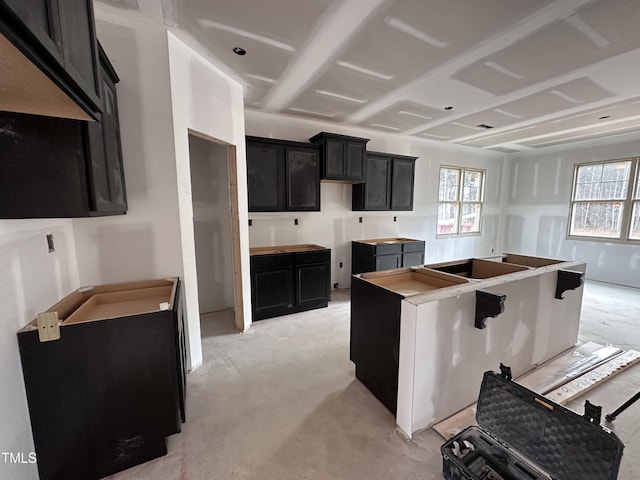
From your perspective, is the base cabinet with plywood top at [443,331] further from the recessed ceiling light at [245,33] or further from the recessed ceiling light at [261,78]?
the recessed ceiling light at [261,78]

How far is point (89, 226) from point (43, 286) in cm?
60

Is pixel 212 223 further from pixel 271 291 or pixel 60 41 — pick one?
pixel 60 41

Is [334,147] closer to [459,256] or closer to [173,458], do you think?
[173,458]

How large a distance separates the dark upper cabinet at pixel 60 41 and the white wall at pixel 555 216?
7.89 meters

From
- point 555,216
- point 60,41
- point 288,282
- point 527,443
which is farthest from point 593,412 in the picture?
point 555,216

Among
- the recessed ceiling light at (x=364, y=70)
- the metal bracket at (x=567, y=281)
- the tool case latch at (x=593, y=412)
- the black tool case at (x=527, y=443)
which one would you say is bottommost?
the black tool case at (x=527, y=443)

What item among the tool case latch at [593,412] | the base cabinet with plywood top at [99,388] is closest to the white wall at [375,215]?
the base cabinet with plywood top at [99,388]

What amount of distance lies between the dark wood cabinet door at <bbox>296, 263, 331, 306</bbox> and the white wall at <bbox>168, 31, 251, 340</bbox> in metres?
1.52

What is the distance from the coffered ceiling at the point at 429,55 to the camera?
1.82 m

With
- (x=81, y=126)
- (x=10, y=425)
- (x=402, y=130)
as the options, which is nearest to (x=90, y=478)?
(x=10, y=425)

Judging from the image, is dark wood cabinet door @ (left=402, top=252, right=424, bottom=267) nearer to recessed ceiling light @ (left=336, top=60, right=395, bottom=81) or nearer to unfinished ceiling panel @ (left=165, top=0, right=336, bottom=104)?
recessed ceiling light @ (left=336, top=60, right=395, bottom=81)

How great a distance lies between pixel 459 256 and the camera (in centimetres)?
643

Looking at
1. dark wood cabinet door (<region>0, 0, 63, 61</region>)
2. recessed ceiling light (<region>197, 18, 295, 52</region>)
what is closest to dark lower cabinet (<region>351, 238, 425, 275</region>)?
recessed ceiling light (<region>197, 18, 295, 52</region>)

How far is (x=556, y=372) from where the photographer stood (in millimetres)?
2338
